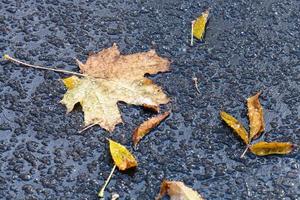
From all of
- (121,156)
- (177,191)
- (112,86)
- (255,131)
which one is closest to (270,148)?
(255,131)

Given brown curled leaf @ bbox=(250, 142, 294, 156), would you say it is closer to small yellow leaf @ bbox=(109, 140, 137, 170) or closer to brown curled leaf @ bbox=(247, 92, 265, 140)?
brown curled leaf @ bbox=(247, 92, 265, 140)

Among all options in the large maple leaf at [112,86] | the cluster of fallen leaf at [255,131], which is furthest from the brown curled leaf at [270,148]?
the large maple leaf at [112,86]

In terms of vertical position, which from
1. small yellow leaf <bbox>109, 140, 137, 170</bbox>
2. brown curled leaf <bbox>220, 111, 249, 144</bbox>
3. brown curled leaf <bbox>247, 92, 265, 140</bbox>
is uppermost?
brown curled leaf <bbox>247, 92, 265, 140</bbox>

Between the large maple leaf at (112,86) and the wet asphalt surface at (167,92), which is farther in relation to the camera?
the large maple leaf at (112,86)

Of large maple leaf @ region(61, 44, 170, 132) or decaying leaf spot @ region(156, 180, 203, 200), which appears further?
large maple leaf @ region(61, 44, 170, 132)

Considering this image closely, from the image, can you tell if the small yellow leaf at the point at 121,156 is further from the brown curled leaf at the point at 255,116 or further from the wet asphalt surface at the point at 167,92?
the brown curled leaf at the point at 255,116

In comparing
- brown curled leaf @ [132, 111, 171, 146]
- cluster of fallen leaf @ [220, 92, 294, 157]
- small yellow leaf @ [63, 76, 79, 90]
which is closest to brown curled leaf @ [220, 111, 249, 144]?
cluster of fallen leaf @ [220, 92, 294, 157]

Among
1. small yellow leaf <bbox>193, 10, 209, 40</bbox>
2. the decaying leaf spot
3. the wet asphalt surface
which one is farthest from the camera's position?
small yellow leaf <bbox>193, 10, 209, 40</bbox>

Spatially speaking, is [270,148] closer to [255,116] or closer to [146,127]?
[255,116]

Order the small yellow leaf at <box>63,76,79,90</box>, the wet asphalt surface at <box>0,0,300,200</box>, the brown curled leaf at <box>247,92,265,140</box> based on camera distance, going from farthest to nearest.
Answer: the small yellow leaf at <box>63,76,79,90</box> < the brown curled leaf at <box>247,92,265,140</box> < the wet asphalt surface at <box>0,0,300,200</box>
